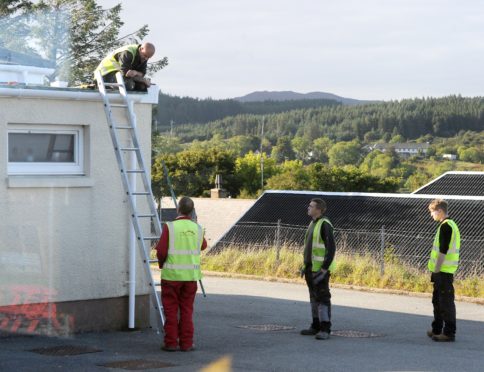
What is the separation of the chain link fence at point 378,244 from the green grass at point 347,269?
0.28 meters

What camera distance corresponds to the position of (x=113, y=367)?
1063 cm

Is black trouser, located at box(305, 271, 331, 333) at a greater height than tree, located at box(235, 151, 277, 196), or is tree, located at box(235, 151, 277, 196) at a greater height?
black trouser, located at box(305, 271, 331, 333)

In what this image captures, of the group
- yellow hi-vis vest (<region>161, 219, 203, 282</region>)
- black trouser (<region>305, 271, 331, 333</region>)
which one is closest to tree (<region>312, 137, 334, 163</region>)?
black trouser (<region>305, 271, 331, 333</region>)

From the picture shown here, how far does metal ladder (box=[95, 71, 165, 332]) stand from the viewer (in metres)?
12.4

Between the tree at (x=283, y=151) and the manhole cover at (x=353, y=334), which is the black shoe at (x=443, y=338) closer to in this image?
the manhole cover at (x=353, y=334)

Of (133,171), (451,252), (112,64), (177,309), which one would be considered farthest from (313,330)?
(112,64)

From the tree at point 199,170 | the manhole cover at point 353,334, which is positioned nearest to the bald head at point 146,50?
the manhole cover at point 353,334

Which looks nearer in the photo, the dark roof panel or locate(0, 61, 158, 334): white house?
locate(0, 61, 158, 334): white house

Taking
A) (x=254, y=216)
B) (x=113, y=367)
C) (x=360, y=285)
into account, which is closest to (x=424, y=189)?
(x=254, y=216)

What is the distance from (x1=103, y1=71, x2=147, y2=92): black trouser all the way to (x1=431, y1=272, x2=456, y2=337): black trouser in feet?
14.9

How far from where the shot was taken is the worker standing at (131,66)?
13305 mm

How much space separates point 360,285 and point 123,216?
9657 millimetres

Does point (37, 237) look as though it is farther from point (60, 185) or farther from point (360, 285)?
point (360, 285)

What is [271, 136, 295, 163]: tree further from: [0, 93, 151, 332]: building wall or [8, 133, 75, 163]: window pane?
[8, 133, 75, 163]: window pane
